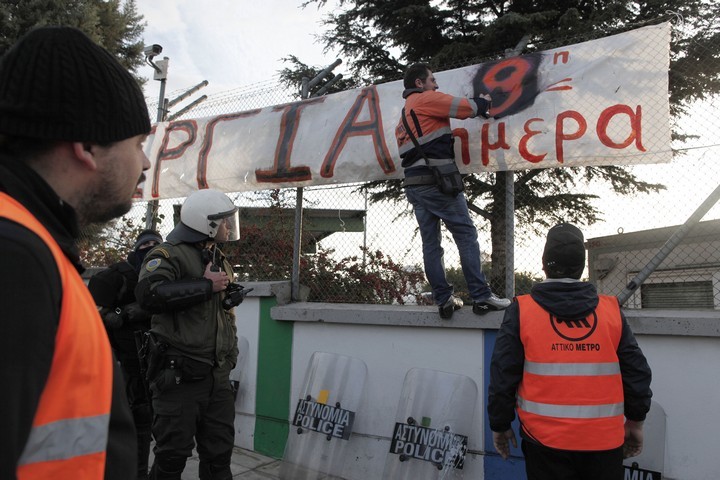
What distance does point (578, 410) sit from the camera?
2324 millimetres

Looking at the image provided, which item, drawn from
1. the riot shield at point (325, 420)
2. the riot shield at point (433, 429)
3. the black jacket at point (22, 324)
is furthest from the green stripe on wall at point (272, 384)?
the black jacket at point (22, 324)

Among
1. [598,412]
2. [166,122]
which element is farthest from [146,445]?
[166,122]

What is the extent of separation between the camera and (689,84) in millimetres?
4957

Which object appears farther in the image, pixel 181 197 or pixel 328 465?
pixel 181 197

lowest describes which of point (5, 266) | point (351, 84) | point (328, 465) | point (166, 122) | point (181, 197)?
point (328, 465)

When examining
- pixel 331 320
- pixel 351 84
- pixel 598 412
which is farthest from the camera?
pixel 351 84

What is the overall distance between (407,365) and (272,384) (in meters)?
1.46

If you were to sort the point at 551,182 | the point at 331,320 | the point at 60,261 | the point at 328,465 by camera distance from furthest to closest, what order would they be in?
the point at 551,182 → the point at 331,320 → the point at 328,465 → the point at 60,261

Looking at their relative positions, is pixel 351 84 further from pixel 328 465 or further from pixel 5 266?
pixel 5 266

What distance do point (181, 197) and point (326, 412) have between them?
322 cm

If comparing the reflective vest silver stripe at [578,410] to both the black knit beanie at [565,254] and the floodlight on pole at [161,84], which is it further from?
the floodlight on pole at [161,84]

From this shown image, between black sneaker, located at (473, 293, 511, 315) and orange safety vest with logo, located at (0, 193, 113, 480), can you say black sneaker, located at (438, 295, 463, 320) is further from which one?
orange safety vest with logo, located at (0, 193, 113, 480)

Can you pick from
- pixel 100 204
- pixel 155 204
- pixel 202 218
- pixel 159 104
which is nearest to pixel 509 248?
pixel 202 218

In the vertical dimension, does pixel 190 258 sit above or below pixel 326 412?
above
